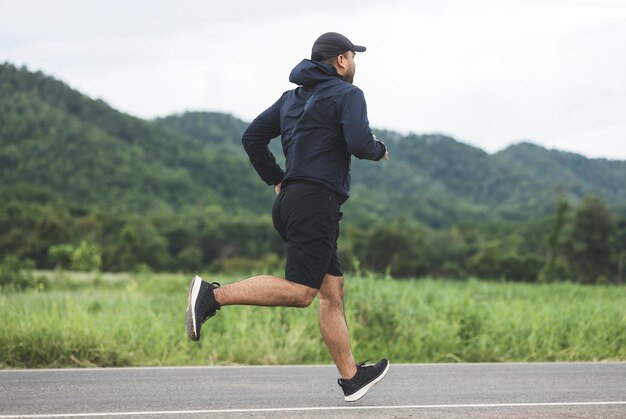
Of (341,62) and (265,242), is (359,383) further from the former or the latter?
(265,242)

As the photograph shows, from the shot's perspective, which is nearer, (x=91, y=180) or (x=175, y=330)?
(x=175, y=330)

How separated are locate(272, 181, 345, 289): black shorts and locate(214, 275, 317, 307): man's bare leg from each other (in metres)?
0.05

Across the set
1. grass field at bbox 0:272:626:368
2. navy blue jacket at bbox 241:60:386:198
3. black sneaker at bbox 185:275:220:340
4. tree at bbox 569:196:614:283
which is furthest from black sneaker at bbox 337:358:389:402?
tree at bbox 569:196:614:283

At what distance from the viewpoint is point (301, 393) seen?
5.03 m

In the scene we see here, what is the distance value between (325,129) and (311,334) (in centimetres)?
412

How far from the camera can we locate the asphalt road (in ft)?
13.9

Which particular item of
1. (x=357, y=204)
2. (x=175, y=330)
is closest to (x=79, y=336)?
(x=175, y=330)

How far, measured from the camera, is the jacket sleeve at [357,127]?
13.8 feet

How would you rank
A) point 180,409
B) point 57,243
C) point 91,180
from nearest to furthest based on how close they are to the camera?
point 180,409
point 57,243
point 91,180

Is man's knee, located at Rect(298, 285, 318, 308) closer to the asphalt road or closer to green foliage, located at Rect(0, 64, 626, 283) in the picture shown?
the asphalt road

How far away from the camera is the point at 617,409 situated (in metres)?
4.41

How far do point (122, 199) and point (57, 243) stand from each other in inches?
1106

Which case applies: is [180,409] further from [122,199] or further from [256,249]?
[122,199]

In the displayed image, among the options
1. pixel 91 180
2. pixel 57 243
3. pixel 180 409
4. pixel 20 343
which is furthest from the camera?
pixel 91 180
